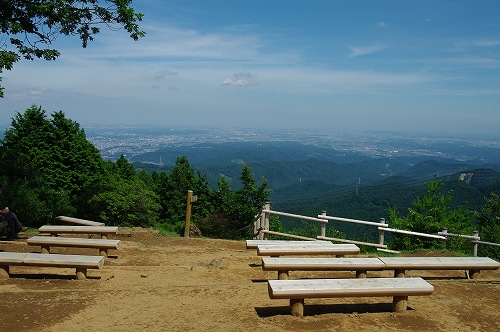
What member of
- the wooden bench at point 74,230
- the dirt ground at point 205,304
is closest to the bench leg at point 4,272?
the dirt ground at point 205,304

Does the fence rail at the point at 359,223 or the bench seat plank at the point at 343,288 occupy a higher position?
the bench seat plank at the point at 343,288

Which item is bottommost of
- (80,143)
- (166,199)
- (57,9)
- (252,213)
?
(166,199)

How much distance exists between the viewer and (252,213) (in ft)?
50.8

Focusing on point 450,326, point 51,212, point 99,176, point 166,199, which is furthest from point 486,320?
point 166,199

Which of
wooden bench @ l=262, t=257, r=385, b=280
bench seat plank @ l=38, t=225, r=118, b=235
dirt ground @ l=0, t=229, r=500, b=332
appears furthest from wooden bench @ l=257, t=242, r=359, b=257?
bench seat plank @ l=38, t=225, r=118, b=235

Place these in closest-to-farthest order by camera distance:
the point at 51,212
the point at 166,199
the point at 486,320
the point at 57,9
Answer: the point at 486,320, the point at 57,9, the point at 51,212, the point at 166,199

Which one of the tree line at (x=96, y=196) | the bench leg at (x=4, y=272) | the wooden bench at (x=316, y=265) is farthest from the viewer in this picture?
the tree line at (x=96, y=196)

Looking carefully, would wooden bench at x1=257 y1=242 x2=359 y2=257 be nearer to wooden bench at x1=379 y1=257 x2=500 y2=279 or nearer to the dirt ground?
the dirt ground

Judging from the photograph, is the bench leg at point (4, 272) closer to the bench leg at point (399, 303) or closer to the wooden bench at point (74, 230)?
the wooden bench at point (74, 230)

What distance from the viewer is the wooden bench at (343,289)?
4281mm

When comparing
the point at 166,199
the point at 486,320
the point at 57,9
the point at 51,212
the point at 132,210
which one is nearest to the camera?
the point at 486,320

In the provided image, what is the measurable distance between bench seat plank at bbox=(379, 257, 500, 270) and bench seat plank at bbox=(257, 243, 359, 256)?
861 millimetres

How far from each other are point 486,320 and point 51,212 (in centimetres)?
1235

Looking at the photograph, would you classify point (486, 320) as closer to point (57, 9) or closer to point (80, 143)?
point (57, 9)
